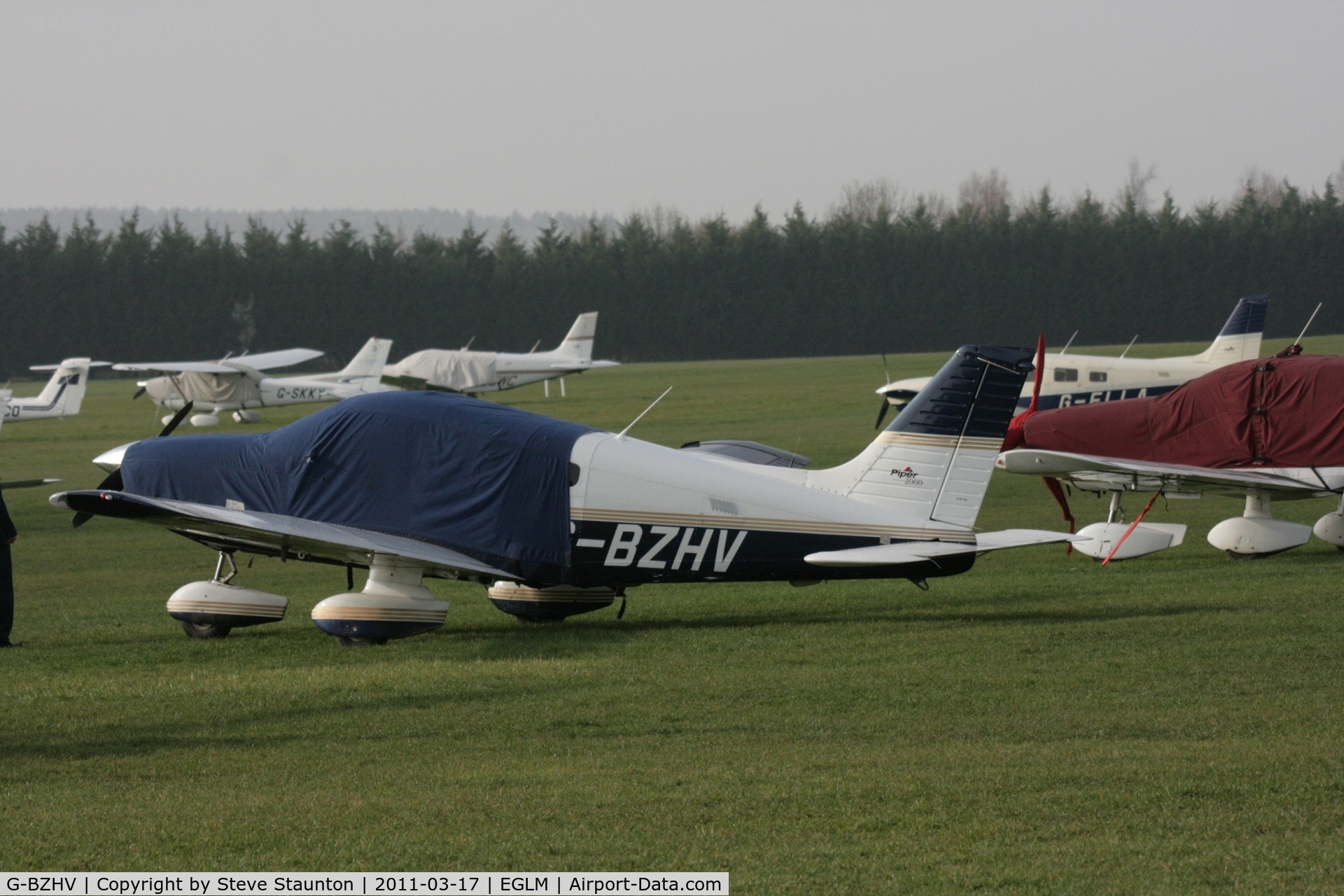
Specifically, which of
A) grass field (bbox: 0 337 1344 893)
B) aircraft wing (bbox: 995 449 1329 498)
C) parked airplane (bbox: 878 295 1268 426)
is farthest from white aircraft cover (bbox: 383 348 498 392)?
aircraft wing (bbox: 995 449 1329 498)

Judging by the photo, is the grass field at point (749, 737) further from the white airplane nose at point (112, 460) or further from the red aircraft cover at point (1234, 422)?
the white airplane nose at point (112, 460)

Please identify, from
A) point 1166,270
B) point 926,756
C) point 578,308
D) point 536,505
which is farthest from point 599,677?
point 1166,270

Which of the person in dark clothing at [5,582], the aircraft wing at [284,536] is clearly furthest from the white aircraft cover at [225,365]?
the aircraft wing at [284,536]

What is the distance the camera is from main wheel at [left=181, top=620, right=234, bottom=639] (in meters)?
10.5

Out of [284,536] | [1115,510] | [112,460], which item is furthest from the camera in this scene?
[1115,510]

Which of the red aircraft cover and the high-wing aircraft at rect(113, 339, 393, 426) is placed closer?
the red aircraft cover

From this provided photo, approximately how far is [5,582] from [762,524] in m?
5.43

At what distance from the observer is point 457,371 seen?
4703 cm

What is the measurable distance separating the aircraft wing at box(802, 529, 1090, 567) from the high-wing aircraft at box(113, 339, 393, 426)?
32.8 m

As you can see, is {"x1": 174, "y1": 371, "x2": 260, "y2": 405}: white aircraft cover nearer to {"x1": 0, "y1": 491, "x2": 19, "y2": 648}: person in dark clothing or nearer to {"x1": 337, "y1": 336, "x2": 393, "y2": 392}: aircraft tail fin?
{"x1": 337, "y1": 336, "x2": 393, "y2": 392}: aircraft tail fin

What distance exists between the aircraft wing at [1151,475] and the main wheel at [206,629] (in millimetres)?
6630

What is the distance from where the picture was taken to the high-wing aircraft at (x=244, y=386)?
40806 millimetres

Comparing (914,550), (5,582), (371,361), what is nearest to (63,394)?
(371,361)

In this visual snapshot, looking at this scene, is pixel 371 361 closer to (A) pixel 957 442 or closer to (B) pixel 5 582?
(B) pixel 5 582
